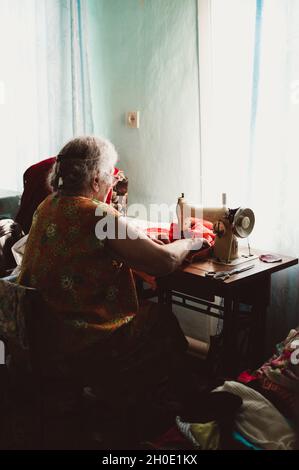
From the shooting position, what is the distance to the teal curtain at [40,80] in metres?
2.95

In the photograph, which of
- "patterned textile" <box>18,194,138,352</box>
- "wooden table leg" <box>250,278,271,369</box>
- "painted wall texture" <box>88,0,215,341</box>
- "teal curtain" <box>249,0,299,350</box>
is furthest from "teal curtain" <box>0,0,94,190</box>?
"wooden table leg" <box>250,278,271,369</box>

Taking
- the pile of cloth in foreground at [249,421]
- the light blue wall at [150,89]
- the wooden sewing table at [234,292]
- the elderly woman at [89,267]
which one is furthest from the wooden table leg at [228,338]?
the light blue wall at [150,89]

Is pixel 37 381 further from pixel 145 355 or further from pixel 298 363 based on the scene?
pixel 298 363

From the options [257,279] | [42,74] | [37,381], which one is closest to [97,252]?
[37,381]

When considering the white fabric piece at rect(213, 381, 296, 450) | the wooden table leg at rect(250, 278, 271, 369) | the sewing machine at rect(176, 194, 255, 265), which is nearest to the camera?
the white fabric piece at rect(213, 381, 296, 450)

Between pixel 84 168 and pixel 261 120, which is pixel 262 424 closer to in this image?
pixel 84 168

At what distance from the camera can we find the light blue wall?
8.33ft

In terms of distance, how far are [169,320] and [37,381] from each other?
21.0 inches

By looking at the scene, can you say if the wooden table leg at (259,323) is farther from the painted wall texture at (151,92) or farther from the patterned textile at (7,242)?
the patterned textile at (7,242)

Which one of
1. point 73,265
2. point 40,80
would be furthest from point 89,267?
point 40,80

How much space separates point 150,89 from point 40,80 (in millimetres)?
768

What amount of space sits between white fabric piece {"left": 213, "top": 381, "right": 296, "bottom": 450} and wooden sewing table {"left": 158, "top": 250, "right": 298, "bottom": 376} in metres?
0.24

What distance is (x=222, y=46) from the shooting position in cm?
229

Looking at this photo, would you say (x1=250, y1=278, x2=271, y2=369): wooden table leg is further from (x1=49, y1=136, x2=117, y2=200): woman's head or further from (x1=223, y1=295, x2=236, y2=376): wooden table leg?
(x1=49, y1=136, x2=117, y2=200): woman's head
